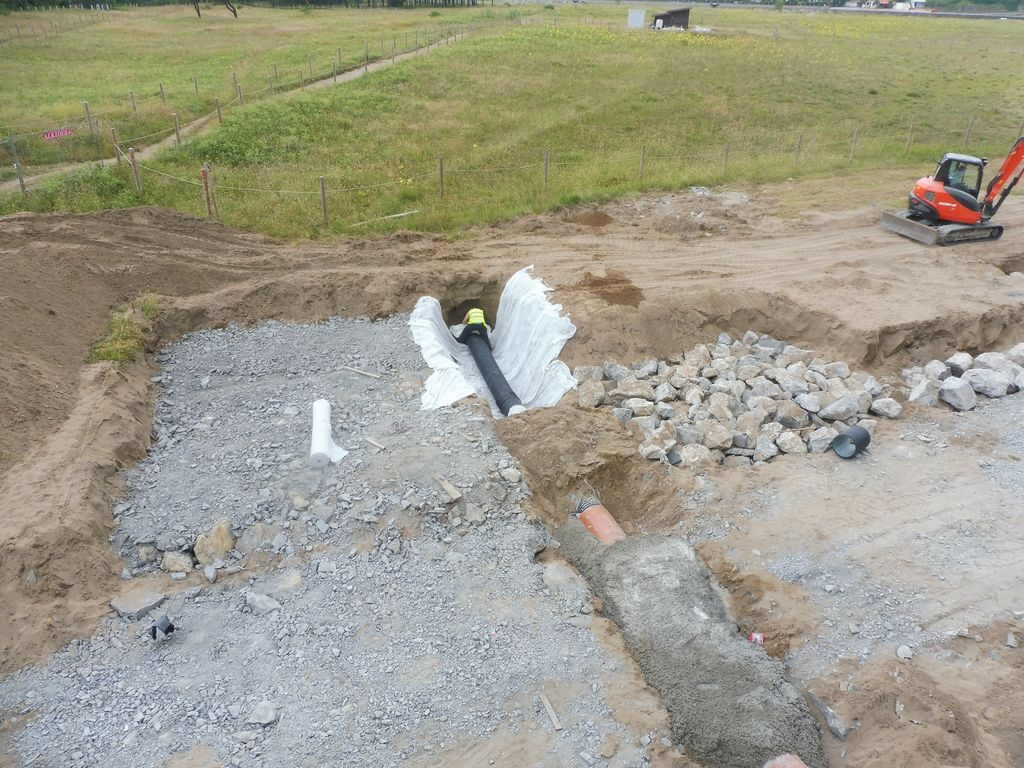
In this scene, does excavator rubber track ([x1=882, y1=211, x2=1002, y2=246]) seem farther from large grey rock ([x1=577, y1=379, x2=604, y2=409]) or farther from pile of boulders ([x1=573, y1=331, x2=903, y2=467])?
large grey rock ([x1=577, y1=379, x2=604, y2=409])

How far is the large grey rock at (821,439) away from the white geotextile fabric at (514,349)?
413 centimetres

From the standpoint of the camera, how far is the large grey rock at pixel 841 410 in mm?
11422

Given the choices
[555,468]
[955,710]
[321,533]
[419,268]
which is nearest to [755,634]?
[955,710]

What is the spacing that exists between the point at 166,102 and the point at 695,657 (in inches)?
1169

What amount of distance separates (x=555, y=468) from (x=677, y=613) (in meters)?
3.06

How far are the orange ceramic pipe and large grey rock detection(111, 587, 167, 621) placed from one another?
18.1ft

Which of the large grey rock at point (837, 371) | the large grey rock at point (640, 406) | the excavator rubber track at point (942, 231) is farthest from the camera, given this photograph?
the excavator rubber track at point (942, 231)

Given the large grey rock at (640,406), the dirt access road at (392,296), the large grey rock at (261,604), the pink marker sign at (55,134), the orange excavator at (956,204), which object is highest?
the pink marker sign at (55,134)

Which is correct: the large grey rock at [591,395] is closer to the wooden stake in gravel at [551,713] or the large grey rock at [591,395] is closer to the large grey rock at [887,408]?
the large grey rock at [887,408]

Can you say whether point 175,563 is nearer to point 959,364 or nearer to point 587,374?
point 587,374

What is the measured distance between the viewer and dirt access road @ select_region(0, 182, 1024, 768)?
8641 mm

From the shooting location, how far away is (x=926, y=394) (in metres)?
11.9

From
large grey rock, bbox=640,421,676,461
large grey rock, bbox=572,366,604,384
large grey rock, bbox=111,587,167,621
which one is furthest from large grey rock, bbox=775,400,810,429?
large grey rock, bbox=111,587,167,621

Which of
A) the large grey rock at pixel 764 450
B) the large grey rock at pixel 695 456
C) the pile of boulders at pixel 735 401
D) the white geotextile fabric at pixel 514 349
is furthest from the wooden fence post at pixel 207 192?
the large grey rock at pixel 764 450
